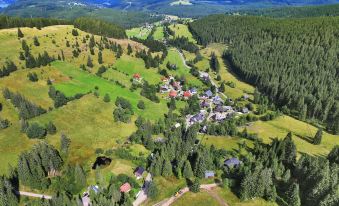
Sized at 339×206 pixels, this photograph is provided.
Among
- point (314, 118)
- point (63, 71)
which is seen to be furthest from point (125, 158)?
point (314, 118)

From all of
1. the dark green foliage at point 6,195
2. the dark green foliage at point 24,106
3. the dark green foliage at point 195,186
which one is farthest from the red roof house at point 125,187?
the dark green foliage at point 24,106

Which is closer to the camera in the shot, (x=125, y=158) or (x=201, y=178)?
(x=201, y=178)

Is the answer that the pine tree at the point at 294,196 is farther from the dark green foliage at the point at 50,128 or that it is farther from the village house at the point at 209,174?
the dark green foliage at the point at 50,128

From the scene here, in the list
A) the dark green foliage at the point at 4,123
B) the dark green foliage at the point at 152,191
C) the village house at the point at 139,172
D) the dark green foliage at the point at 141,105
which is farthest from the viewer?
the dark green foliage at the point at 141,105

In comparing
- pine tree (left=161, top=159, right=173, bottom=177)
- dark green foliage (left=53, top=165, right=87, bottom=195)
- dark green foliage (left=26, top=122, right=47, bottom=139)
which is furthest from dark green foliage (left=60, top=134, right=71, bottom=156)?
pine tree (left=161, top=159, right=173, bottom=177)

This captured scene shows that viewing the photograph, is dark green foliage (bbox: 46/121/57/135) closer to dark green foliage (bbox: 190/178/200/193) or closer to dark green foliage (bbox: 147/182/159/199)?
dark green foliage (bbox: 147/182/159/199)

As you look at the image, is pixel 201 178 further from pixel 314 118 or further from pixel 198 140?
pixel 314 118

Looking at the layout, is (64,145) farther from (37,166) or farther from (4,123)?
(4,123)
